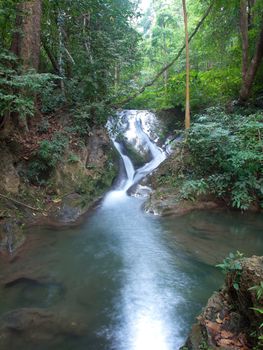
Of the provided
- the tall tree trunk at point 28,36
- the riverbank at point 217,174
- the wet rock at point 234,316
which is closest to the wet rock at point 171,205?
the riverbank at point 217,174

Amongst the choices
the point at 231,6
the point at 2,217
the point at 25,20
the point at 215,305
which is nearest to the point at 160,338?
the point at 215,305

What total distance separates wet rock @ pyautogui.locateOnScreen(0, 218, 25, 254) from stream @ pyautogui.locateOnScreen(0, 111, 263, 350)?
0.26 m

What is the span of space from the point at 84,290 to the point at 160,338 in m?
1.45

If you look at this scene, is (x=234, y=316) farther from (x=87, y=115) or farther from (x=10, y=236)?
(x=87, y=115)

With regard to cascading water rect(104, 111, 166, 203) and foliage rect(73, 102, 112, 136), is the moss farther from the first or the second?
foliage rect(73, 102, 112, 136)

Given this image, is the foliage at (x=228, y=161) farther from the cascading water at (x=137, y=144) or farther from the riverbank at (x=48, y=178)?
the riverbank at (x=48, y=178)

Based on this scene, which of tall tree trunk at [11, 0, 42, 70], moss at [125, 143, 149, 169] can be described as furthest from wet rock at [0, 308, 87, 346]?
moss at [125, 143, 149, 169]

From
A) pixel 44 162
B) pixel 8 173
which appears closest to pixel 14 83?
pixel 8 173

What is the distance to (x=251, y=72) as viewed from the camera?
34.6 feet

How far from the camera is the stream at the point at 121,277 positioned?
147 inches

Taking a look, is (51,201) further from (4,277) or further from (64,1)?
(64,1)

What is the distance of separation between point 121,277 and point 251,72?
8524 millimetres

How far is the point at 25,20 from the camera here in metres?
7.73

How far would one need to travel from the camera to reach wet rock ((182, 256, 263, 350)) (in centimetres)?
268
